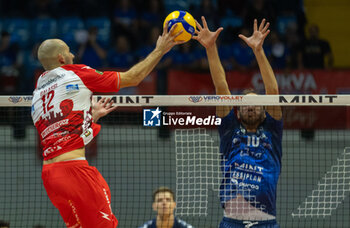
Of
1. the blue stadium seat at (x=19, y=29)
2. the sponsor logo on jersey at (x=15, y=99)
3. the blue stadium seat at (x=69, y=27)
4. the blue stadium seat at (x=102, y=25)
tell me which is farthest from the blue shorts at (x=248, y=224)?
the blue stadium seat at (x=19, y=29)

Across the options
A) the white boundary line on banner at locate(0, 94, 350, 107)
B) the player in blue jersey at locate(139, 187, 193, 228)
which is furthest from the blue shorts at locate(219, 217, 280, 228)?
the player in blue jersey at locate(139, 187, 193, 228)

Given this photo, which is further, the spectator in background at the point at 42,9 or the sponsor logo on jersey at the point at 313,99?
the spectator in background at the point at 42,9

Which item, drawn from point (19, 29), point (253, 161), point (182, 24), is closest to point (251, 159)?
point (253, 161)

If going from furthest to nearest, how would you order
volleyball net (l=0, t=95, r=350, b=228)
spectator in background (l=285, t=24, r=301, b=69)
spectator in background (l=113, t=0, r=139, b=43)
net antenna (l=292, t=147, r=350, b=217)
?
1. spectator in background (l=113, t=0, r=139, b=43)
2. spectator in background (l=285, t=24, r=301, b=69)
3. volleyball net (l=0, t=95, r=350, b=228)
4. net antenna (l=292, t=147, r=350, b=217)

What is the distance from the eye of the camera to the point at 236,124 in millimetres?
7199

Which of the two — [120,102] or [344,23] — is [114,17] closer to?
[344,23]

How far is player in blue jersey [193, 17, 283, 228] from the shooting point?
7.02 m

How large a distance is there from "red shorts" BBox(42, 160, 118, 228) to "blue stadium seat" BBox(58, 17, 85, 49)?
1026 centimetres

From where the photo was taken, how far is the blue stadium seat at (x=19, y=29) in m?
16.4

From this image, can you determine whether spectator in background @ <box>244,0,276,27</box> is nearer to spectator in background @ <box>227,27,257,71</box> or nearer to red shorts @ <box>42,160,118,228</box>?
spectator in background @ <box>227,27,257,71</box>

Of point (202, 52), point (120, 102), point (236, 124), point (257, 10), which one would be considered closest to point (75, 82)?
point (120, 102)

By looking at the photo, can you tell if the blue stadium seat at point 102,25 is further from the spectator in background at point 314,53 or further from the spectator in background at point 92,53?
the spectator in background at point 314,53

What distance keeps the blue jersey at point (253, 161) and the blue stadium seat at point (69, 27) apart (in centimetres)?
963

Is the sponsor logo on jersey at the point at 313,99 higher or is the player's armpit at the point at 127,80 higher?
the player's armpit at the point at 127,80
